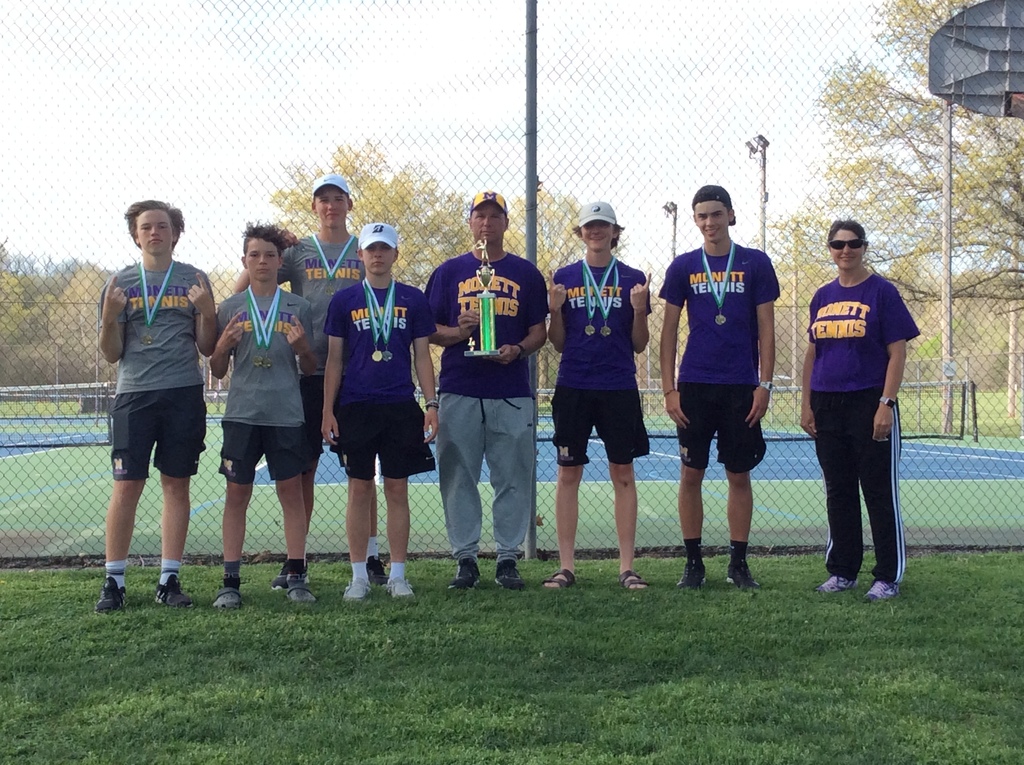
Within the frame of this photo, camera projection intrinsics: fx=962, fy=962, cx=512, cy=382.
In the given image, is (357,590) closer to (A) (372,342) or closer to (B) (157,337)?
(A) (372,342)

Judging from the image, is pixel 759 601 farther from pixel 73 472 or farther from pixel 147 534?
pixel 73 472

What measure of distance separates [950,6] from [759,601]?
18.3m

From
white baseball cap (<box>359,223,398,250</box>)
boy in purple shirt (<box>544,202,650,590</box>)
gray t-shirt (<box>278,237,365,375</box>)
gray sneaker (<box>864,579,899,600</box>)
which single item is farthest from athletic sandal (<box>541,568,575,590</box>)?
white baseball cap (<box>359,223,398,250</box>)

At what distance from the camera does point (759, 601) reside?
495 cm

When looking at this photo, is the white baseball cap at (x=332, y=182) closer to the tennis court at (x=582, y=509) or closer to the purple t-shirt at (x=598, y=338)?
the purple t-shirt at (x=598, y=338)

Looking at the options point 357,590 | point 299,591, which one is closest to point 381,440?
point 357,590

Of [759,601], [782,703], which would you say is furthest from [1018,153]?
[782,703]

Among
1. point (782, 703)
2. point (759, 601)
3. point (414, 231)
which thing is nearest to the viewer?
point (782, 703)

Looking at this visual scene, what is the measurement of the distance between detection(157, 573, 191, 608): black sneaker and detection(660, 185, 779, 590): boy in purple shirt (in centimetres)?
261

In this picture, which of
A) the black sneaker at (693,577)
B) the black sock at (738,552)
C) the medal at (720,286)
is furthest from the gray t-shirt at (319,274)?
the black sock at (738,552)

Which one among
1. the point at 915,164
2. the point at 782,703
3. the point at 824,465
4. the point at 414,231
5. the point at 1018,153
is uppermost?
the point at 1018,153

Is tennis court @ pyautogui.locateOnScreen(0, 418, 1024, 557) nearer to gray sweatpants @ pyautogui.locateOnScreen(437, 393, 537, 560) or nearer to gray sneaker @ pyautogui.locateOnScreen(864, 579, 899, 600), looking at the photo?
gray sweatpants @ pyautogui.locateOnScreen(437, 393, 537, 560)

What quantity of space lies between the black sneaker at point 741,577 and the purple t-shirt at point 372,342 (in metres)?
2.08

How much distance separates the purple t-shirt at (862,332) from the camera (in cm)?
516
